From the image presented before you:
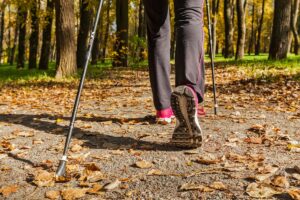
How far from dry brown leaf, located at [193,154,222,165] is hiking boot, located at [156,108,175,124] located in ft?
4.02

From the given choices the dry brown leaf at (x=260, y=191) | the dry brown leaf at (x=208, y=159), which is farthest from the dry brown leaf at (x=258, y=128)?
the dry brown leaf at (x=260, y=191)

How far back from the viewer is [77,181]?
8.21ft

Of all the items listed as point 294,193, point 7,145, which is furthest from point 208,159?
point 7,145

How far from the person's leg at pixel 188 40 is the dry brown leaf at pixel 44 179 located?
3.89ft

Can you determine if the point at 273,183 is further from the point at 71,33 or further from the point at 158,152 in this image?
the point at 71,33

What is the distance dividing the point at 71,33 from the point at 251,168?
10.6 metres

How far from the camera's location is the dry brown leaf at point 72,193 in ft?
7.29

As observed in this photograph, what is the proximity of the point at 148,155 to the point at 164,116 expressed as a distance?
1155 mm

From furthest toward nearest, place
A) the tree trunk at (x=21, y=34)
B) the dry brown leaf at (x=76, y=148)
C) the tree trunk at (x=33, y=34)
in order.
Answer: the tree trunk at (x=21, y=34) → the tree trunk at (x=33, y=34) → the dry brown leaf at (x=76, y=148)

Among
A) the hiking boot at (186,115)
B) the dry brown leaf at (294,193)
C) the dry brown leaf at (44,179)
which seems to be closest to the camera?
the dry brown leaf at (294,193)

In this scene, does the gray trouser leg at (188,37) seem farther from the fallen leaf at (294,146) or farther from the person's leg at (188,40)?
the fallen leaf at (294,146)

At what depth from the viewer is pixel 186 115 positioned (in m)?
2.96

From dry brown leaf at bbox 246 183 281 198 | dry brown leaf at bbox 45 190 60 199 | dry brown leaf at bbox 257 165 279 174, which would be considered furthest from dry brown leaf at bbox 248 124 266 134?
dry brown leaf at bbox 45 190 60 199

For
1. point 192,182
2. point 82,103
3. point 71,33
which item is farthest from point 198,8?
point 71,33
